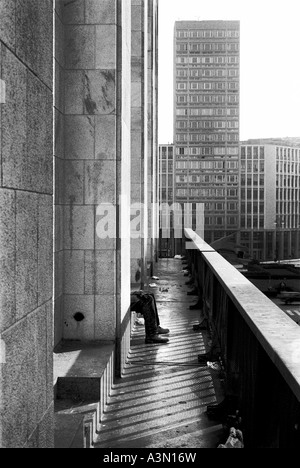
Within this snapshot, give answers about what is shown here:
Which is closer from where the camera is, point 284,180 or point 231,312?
point 231,312

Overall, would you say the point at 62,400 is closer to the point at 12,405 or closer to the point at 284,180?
the point at 12,405

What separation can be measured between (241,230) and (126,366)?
5291 inches

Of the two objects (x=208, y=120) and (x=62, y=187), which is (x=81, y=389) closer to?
(x=62, y=187)

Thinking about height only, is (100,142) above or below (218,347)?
above

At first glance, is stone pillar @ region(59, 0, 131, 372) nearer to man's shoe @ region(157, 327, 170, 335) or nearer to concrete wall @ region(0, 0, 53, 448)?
man's shoe @ region(157, 327, 170, 335)

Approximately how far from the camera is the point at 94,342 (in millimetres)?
7789

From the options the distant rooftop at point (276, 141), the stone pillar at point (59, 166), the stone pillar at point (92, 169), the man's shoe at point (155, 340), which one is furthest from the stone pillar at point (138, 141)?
the distant rooftop at point (276, 141)

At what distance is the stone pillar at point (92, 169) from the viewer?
780 cm

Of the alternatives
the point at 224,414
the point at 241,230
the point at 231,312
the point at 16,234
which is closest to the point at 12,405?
the point at 16,234

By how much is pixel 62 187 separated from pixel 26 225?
4586 mm

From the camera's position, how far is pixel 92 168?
7820mm

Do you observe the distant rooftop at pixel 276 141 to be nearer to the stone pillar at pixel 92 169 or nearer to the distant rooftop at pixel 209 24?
the distant rooftop at pixel 209 24

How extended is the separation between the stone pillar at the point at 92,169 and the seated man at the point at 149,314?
5.68 feet

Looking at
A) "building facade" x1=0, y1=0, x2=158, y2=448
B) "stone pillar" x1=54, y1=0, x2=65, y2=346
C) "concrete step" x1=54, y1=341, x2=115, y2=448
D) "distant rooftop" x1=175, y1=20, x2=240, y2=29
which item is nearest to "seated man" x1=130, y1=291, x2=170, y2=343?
"building facade" x1=0, y1=0, x2=158, y2=448
